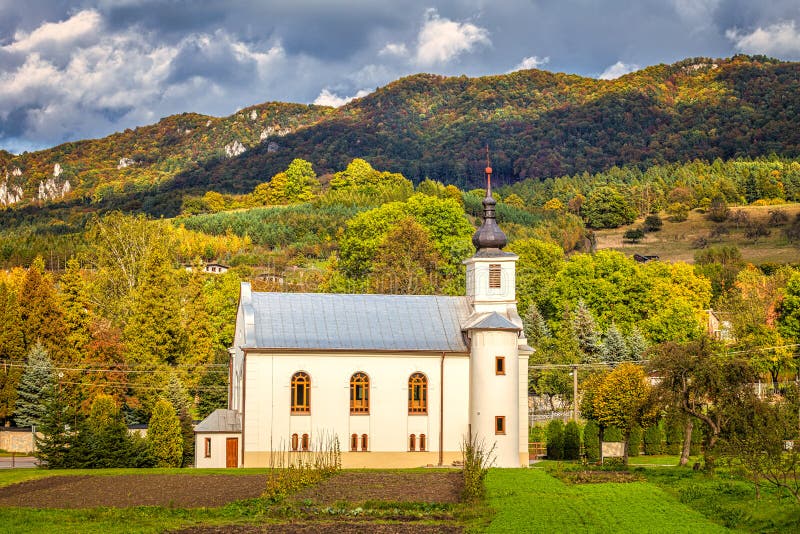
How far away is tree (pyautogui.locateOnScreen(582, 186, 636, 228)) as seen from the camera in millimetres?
145500

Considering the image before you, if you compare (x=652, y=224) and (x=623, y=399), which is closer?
(x=623, y=399)

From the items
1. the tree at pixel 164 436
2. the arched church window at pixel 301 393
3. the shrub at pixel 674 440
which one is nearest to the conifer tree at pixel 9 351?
the tree at pixel 164 436

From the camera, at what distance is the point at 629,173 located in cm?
18462

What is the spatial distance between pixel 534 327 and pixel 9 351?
3371 cm

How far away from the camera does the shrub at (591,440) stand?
50.0 metres

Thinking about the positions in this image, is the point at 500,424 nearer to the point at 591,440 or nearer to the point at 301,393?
the point at 301,393

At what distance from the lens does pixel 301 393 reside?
4356 cm

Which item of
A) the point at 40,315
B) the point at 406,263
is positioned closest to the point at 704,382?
the point at 40,315

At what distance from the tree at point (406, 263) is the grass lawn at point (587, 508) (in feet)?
142

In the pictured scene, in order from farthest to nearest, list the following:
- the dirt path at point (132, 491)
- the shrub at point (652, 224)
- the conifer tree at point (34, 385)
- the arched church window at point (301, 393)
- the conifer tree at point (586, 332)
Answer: the shrub at point (652, 224)
the conifer tree at point (586, 332)
the conifer tree at point (34, 385)
the arched church window at point (301, 393)
the dirt path at point (132, 491)

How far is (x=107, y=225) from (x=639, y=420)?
160 ft

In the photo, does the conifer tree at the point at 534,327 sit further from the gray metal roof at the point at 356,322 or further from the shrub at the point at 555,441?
the gray metal roof at the point at 356,322

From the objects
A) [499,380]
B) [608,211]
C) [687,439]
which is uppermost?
[608,211]

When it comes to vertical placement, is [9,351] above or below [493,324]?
below
